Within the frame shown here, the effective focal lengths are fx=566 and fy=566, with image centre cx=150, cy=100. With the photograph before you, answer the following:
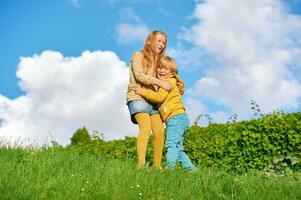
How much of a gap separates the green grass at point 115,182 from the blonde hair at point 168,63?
175 centimetres

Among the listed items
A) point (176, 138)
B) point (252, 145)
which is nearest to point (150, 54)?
point (176, 138)

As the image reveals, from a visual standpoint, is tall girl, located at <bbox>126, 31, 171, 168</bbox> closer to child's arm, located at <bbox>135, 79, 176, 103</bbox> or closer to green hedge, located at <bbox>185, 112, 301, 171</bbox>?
child's arm, located at <bbox>135, 79, 176, 103</bbox>

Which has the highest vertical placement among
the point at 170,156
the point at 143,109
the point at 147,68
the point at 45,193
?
the point at 147,68

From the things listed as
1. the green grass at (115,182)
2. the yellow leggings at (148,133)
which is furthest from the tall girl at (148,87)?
the green grass at (115,182)

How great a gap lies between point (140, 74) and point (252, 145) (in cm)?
361

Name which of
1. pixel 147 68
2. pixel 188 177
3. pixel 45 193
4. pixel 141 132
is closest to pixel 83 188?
pixel 45 193

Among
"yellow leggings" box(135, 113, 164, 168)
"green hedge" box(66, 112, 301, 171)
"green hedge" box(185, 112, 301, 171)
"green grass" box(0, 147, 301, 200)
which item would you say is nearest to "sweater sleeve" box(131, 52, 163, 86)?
"yellow leggings" box(135, 113, 164, 168)

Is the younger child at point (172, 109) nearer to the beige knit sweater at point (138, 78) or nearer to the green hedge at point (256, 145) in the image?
the beige knit sweater at point (138, 78)

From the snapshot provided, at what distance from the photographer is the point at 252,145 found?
10.6 metres

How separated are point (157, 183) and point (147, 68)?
231 centimetres

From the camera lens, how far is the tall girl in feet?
25.7

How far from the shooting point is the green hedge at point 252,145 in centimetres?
1031

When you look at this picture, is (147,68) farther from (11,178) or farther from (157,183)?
(11,178)

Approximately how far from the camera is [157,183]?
6207 mm
